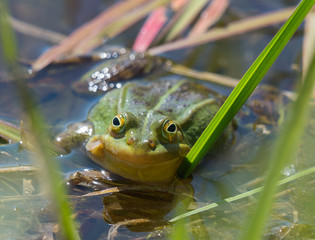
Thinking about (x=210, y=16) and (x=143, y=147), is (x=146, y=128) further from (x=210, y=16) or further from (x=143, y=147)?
(x=210, y=16)

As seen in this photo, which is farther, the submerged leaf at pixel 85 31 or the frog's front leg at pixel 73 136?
the submerged leaf at pixel 85 31

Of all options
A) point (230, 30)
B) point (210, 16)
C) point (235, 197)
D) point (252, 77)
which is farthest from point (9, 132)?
point (210, 16)

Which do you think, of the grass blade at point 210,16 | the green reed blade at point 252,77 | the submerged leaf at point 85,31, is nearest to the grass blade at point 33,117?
the green reed blade at point 252,77

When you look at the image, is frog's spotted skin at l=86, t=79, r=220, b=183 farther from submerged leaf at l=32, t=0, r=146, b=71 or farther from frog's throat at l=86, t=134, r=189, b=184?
submerged leaf at l=32, t=0, r=146, b=71

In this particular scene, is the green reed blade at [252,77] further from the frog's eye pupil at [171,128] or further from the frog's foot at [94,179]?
the frog's foot at [94,179]

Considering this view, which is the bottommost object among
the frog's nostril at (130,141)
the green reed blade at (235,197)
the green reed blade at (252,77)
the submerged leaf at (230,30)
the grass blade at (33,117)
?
the grass blade at (33,117)
